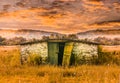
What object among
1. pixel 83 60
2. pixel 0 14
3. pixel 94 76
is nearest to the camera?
pixel 94 76

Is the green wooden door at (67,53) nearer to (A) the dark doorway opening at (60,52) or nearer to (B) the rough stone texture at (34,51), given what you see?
(A) the dark doorway opening at (60,52)

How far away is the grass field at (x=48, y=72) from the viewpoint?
8.21 m

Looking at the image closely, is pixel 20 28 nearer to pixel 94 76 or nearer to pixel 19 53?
pixel 19 53

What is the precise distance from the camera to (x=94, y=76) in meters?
8.57

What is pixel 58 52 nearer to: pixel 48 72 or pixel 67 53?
pixel 67 53

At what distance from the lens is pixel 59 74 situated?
28.6 ft

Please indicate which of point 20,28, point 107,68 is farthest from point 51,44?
point 107,68

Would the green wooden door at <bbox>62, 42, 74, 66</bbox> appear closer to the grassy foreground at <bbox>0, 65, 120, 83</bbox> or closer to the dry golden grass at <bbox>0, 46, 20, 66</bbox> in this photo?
the grassy foreground at <bbox>0, 65, 120, 83</bbox>

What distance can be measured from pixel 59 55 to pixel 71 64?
20.9 inches

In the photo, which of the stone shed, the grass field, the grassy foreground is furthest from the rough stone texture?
the grassy foreground

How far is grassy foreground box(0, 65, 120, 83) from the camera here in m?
8.16

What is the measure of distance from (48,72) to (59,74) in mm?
422

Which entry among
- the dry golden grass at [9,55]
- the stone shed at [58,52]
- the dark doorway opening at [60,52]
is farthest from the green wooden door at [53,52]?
the dry golden grass at [9,55]

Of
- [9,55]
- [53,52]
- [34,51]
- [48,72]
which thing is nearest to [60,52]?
[53,52]
